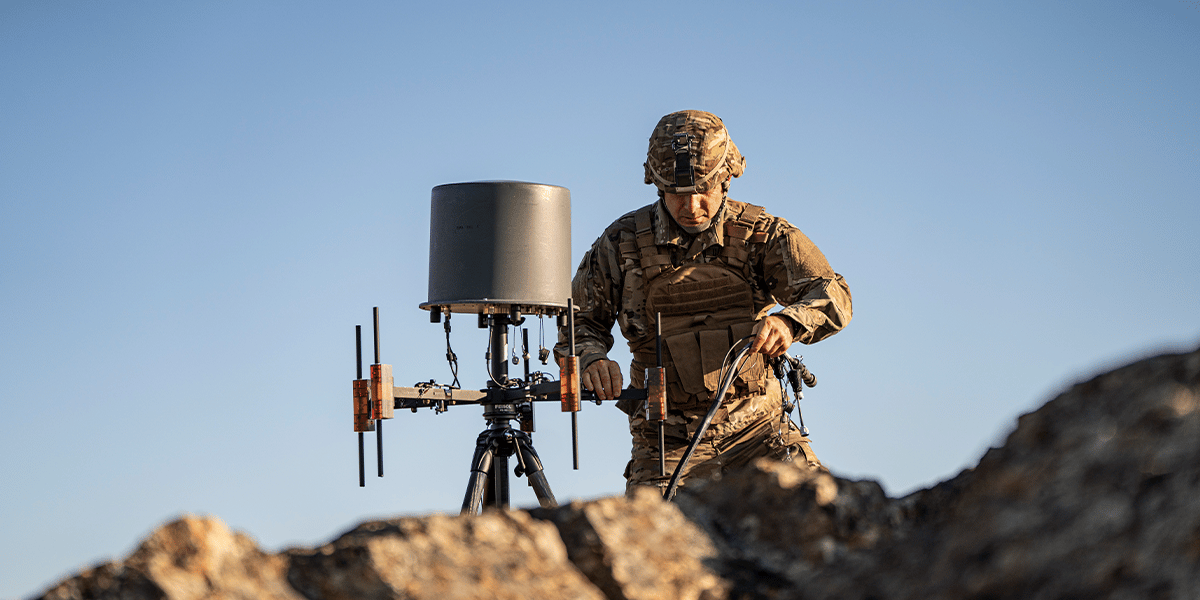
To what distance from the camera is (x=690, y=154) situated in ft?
17.4

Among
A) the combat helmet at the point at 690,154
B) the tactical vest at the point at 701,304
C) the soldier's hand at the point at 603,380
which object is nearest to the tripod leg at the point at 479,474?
the soldier's hand at the point at 603,380

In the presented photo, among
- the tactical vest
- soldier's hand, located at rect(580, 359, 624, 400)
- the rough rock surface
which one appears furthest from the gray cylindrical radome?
the rough rock surface

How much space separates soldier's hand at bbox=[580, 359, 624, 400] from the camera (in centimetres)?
516

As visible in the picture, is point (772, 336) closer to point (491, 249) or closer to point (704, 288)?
point (704, 288)

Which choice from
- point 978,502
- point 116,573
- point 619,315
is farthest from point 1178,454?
point 619,315

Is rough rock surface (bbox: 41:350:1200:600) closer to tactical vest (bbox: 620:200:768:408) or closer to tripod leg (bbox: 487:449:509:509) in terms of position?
tripod leg (bbox: 487:449:509:509)

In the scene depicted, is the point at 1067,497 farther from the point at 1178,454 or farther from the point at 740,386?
the point at 740,386

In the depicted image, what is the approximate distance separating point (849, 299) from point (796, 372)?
1.58 feet

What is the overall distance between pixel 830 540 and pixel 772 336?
9.69ft

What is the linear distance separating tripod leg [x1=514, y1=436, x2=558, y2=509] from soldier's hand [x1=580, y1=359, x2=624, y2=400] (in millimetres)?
390

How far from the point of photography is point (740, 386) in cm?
552

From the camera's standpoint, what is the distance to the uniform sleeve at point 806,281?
198 inches

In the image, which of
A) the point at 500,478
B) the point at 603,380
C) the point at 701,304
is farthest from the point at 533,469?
the point at 701,304

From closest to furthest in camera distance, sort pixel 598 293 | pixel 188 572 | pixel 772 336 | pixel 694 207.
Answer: pixel 188 572 < pixel 772 336 < pixel 694 207 < pixel 598 293
